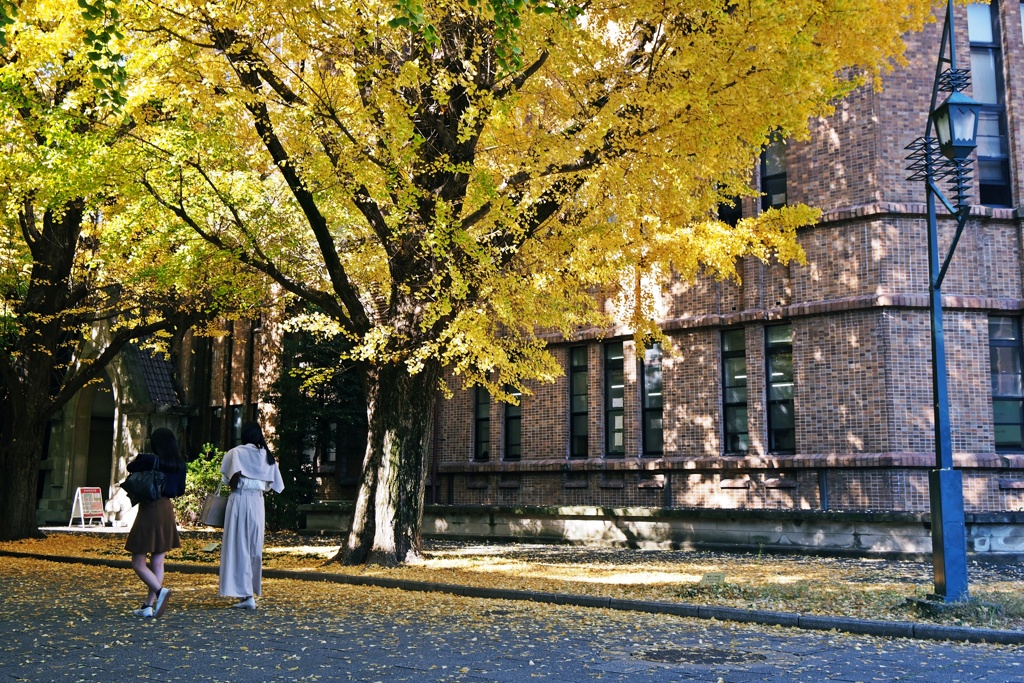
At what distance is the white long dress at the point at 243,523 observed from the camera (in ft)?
34.0

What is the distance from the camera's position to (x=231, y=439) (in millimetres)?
29734

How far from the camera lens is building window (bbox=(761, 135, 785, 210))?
1984cm

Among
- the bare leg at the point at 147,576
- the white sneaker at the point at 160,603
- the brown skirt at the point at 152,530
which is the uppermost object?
the brown skirt at the point at 152,530

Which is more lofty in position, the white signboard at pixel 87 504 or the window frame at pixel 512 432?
the window frame at pixel 512 432

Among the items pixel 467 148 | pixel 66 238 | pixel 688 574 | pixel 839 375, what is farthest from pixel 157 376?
pixel 688 574

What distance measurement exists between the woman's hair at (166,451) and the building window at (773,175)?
44.7 feet

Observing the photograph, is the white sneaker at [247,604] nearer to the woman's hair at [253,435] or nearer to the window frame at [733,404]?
the woman's hair at [253,435]

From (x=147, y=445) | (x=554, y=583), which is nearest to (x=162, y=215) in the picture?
(x=554, y=583)

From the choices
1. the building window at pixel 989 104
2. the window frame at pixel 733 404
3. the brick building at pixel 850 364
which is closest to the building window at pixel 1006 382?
the brick building at pixel 850 364

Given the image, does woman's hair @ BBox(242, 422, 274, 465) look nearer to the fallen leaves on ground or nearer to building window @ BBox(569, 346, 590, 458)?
the fallen leaves on ground

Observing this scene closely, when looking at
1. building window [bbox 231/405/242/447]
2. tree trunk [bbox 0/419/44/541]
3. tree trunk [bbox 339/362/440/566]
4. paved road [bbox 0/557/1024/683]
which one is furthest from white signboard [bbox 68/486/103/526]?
paved road [bbox 0/557/1024/683]

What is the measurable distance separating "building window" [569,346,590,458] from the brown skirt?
13.3 m

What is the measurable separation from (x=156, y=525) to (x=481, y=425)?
15.1 metres

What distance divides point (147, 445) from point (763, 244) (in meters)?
19.8
